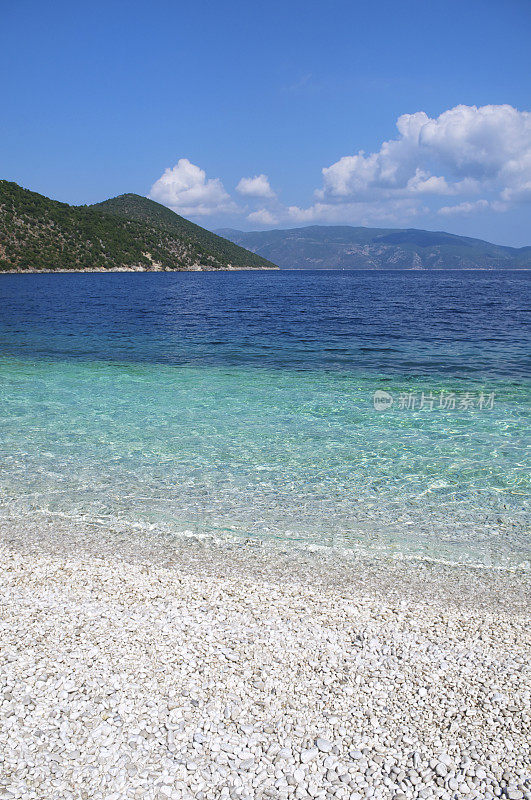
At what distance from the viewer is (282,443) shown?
1186 cm

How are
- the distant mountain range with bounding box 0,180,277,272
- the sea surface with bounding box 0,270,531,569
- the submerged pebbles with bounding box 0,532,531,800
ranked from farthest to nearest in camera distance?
the distant mountain range with bounding box 0,180,277,272 < the sea surface with bounding box 0,270,531,569 < the submerged pebbles with bounding box 0,532,531,800

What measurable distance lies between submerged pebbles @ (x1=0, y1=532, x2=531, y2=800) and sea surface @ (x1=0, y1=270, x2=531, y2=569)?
1.73 metres

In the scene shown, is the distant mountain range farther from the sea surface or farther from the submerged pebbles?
the submerged pebbles

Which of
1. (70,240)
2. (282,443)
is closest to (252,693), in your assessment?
(282,443)

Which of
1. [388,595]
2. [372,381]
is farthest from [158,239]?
[388,595]

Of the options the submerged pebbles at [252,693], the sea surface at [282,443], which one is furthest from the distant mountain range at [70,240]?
the submerged pebbles at [252,693]

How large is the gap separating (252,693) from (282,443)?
25.0 feet

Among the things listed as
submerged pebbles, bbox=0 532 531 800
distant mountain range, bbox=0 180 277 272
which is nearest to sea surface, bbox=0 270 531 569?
submerged pebbles, bbox=0 532 531 800

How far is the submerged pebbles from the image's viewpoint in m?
3.64

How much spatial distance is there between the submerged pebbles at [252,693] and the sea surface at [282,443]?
173 centimetres

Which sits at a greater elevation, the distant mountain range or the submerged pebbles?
the distant mountain range

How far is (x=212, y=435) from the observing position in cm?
1250

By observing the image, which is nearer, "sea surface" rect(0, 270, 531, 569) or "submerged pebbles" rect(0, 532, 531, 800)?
"submerged pebbles" rect(0, 532, 531, 800)

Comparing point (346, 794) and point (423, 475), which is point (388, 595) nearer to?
point (346, 794)
